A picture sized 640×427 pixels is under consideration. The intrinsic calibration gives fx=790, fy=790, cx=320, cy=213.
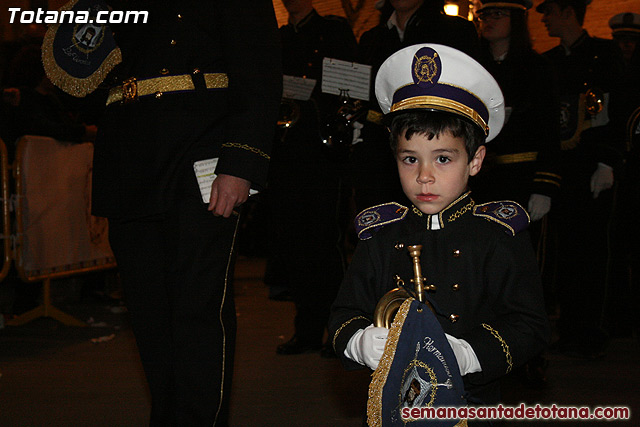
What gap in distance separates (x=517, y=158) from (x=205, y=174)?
2099mm

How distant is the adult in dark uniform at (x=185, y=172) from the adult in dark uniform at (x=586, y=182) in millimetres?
2918

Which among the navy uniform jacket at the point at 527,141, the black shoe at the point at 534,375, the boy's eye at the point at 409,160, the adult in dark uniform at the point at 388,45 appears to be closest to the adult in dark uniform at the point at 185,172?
the boy's eye at the point at 409,160

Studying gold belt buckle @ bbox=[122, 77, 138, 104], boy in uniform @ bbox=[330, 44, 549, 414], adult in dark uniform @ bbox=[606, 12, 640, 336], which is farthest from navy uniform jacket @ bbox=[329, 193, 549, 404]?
adult in dark uniform @ bbox=[606, 12, 640, 336]

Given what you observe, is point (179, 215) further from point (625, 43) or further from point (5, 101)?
point (625, 43)

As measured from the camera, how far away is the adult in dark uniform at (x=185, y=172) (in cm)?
262

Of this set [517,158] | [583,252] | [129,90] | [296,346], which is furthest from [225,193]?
[583,252]

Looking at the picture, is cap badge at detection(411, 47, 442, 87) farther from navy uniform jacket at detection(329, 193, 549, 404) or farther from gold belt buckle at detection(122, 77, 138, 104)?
gold belt buckle at detection(122, 77, 138, 104)

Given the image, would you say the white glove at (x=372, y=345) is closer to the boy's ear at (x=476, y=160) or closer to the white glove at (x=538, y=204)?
the boy's ear at (x=476, y=160)

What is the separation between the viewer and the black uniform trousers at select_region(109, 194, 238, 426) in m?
2.61

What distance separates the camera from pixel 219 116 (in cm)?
272

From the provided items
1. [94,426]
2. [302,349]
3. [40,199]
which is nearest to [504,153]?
[302,349]

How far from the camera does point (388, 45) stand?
4.38m

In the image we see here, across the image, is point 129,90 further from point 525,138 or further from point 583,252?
point 583,252

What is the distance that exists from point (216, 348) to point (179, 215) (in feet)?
1.51
